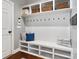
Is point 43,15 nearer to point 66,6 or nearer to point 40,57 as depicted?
point 66,6

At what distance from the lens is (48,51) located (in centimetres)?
300

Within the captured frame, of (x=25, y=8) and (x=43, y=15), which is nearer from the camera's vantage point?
(x=43, y=15)

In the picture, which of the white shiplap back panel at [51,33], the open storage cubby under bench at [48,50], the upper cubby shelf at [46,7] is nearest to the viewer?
the open storage cubby under bench at [48,50]

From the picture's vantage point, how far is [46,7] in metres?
3.43

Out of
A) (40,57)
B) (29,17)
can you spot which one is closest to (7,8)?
(29,17)

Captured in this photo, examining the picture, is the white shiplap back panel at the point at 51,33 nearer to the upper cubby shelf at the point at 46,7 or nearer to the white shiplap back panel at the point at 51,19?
the white shiplap back panel at the point at 51,19

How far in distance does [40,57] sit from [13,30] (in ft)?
5.49

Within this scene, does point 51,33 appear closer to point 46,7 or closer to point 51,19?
point 51,19

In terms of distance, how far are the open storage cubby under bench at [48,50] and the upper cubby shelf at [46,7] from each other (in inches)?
41.3

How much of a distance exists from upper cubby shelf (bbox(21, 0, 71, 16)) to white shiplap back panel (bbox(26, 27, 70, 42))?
608 mm

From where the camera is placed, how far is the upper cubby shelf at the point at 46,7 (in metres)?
2.87

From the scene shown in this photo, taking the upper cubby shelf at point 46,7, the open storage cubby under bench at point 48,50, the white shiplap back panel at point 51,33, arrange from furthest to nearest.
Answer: the white shiplap back panel at point 51,33
the upper cubby shelf at point 46,7
the open storage cubby under bench at point 48,50

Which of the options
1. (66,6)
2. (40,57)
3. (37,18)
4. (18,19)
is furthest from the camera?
(18,19)

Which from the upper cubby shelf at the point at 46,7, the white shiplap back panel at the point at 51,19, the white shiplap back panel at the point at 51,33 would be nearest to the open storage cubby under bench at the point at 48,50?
the white shiplap back panel at the point at 51,33
